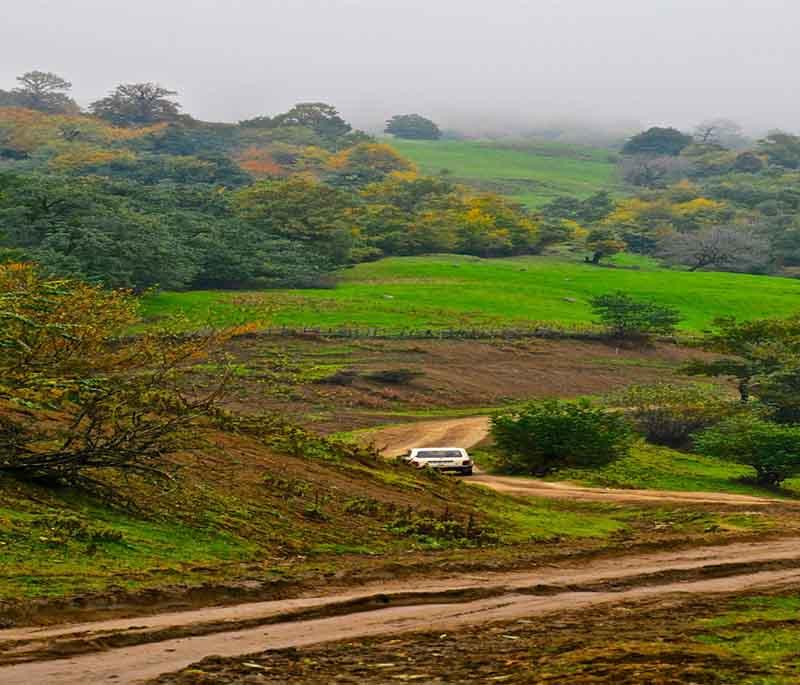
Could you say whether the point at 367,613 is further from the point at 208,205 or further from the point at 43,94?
the point at 43,94

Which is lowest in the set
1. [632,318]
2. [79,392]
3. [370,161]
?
[632,318]

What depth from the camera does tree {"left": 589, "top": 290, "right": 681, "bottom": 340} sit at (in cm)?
7044

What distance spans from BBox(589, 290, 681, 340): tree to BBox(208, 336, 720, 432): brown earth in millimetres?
1242

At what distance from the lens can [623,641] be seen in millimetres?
12945

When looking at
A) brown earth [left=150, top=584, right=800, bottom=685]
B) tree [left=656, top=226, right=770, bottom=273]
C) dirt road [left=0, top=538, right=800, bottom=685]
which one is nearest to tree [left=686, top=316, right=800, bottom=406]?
dirt road [left=0, top=538, right=800, bottom=685]

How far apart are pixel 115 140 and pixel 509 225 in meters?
63.9

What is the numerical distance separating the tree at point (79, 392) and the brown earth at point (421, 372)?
83.0 feet

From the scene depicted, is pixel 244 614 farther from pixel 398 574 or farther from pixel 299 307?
pixel 299 307

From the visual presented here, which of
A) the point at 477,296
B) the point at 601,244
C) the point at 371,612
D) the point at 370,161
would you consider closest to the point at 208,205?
the point at 477,296

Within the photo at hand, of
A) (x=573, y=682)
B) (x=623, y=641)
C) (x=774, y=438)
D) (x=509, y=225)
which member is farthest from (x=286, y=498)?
(x=509, y=225)

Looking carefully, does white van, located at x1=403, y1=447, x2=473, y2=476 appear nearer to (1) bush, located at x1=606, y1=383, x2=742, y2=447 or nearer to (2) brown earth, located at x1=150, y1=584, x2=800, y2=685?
(1) bush, located at x1=606, y1=383, x2=742, y2=447

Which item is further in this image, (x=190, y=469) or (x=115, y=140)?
(x=115, y=140)

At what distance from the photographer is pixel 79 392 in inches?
752

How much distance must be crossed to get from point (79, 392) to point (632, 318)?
54.9m
